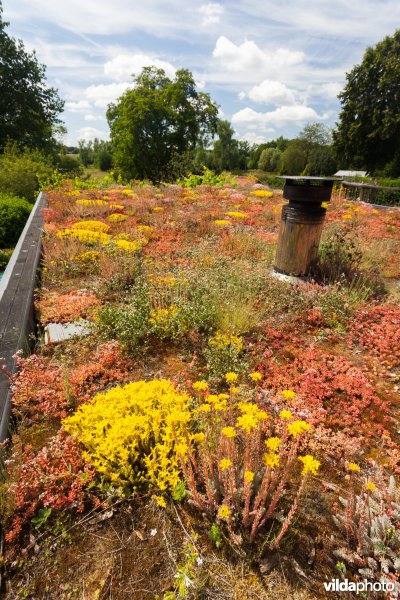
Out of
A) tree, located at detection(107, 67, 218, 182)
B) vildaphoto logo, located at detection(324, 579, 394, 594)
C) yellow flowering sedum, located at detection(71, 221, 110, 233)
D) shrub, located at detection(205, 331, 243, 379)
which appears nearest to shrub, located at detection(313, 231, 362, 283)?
shrub, located at detection(205, 331, 243, 379)

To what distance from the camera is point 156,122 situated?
106ft

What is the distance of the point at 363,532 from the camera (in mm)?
1770

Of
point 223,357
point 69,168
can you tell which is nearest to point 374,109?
point 69,168

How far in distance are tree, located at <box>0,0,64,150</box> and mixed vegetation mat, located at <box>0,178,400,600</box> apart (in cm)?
3125

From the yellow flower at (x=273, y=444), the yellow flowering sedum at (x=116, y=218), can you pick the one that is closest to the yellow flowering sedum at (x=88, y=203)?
the yellow flowering sedum at (x=116, y=218)

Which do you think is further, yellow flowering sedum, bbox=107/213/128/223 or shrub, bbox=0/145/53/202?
shrub, bbox=0/145/53/202

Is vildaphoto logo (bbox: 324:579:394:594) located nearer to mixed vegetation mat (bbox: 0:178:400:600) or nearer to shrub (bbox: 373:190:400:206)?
mixed vegetation mat (bbox: 0:178:400:600)

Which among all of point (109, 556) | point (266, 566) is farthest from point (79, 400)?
point (266, 566)

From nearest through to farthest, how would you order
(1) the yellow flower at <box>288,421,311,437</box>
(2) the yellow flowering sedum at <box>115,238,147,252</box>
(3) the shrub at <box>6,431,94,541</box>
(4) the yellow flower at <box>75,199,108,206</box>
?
(1) the yellow flower at <box>288,421,311,437</box> < (3) the shrub at <box>6,431,94,541</box> < (2) the yellow flowering sedum at <box>115,238,147,252</box> < (4) the yellow flower at <box>75,199,108,206</box>

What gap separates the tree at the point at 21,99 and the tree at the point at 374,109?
1221 inches

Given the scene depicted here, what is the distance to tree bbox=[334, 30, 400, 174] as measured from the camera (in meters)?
30.0

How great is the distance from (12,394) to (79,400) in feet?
1.84

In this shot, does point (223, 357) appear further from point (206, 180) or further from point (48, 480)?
point (206, 180)

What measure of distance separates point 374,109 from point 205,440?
1560 inches
